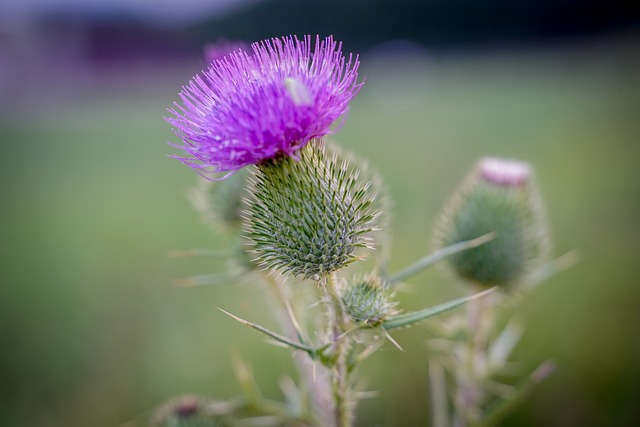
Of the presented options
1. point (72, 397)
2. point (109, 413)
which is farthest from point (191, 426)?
point (72, 397)

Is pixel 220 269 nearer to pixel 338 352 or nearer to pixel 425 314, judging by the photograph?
pixel 338 352

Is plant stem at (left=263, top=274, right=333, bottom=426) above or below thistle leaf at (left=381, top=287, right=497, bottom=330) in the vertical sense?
below

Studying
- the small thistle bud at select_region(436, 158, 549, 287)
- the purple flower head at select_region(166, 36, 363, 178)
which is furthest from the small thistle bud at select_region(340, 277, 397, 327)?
the small thistle bud at select_region(436, 158, 549, 287)

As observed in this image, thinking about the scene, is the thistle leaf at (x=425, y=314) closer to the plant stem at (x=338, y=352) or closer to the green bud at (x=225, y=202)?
the plant stem at (x=338, y=352)

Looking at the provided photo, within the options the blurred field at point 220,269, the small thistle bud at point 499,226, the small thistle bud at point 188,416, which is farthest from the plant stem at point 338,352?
the blurred field at point 220,269

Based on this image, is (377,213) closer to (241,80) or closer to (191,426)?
(241,80)

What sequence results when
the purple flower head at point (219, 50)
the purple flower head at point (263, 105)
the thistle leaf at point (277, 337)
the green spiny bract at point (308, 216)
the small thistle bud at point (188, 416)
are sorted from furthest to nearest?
the small thistle bud at point (188, 416)
the purple flower head at point (219, 50)
the green spiny bract at point (308, 216)
the purple flower head at point (263, 105)
the thistle leaf at point (277, 337)

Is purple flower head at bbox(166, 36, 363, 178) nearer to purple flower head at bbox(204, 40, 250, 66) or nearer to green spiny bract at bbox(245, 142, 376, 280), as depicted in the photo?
green spiny bract at bbox(245, 142, 376, 280)
